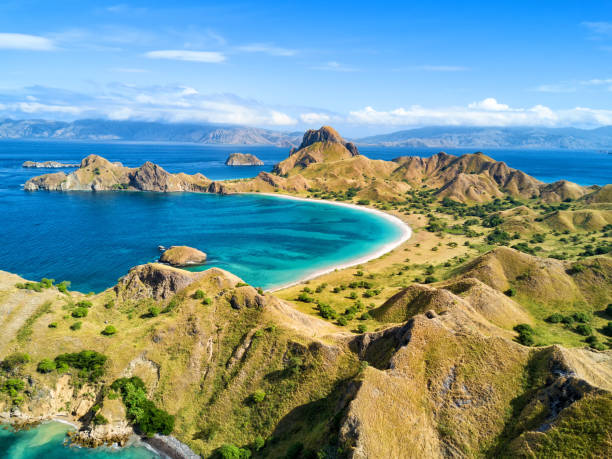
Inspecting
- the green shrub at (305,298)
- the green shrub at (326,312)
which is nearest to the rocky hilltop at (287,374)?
the green shrub at (326,312)

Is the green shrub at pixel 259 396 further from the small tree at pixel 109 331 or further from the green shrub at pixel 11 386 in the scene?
the green shrub at pixel 11 386

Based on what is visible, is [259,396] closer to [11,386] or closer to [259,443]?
[259,443]

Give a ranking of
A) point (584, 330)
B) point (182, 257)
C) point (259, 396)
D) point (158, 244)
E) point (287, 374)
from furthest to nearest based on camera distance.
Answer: point (158, 244) < point (182, 257) < point (584, 330) < point (287, 374) < point (259, 396)

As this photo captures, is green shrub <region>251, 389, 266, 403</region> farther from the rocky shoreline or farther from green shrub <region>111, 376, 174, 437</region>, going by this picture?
green shrub <region>111, 376, 174, 437</region>

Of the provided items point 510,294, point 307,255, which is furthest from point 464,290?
point 307,255

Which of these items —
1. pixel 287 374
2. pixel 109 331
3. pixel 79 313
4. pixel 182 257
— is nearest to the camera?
pixel 287 374

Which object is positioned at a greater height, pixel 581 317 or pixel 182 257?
pixel 581 317

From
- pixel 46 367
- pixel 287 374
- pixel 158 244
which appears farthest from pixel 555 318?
pixel 158 244

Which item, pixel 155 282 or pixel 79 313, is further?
pixel 155 282
